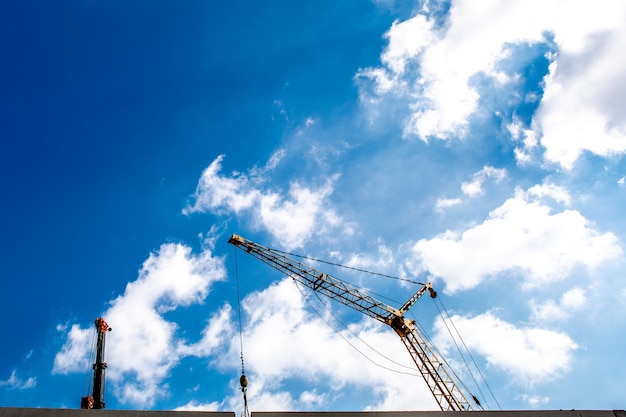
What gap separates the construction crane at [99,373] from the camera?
4375 centimetres

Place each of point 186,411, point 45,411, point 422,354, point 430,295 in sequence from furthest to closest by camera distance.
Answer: point 430,295
point 422,354
point 186,411
point 45,411

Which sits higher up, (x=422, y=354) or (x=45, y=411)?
(x=422, y=354)

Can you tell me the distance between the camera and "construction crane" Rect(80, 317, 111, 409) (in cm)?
4375

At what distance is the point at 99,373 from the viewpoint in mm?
47719

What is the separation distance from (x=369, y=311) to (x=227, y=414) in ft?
120

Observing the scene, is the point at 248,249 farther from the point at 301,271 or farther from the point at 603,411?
the point at 603,411

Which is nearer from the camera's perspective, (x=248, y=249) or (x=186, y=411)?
(x=186, y=411)

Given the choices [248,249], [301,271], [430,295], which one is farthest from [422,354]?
[248,249]

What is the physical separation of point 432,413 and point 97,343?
47638 mm

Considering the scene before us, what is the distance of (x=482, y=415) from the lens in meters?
16.7

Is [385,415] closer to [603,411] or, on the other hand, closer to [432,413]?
[432,413]

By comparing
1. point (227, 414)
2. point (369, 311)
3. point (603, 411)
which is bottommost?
point (603, 411)

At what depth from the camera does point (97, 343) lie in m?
50.7

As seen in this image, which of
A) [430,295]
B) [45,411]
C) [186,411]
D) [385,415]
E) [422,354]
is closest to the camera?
[45,411]
